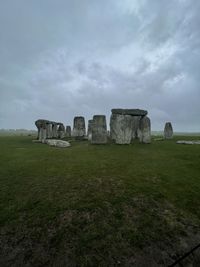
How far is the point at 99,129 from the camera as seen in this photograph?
1298 centimetres

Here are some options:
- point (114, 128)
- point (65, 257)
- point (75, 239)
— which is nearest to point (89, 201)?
point (75, 239)

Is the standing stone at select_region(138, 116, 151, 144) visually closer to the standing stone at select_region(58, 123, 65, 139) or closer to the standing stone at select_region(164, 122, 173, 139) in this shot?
the standing stone at select_region(164, 122, 173, 139)

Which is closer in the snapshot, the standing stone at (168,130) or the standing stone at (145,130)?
the standing stone at (145,130)

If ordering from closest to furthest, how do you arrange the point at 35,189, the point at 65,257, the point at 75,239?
the point at 65,257
the point at 75,239
the point at 35,189

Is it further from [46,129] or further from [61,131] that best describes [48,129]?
[61,131]

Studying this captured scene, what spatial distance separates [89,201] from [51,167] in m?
3.08

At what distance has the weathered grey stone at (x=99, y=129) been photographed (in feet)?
42.3

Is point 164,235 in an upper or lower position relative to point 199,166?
lower

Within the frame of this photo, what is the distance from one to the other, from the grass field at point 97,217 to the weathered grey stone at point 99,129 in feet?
23.8

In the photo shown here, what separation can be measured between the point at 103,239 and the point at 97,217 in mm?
583

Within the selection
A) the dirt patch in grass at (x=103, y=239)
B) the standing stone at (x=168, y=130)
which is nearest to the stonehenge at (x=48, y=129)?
the standing stone at (x=168, y=130)

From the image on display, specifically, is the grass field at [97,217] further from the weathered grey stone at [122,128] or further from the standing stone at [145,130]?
the standing stone at [145,130]

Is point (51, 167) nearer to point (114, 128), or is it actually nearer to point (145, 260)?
point (145, 260)

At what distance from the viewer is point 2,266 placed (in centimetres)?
232
